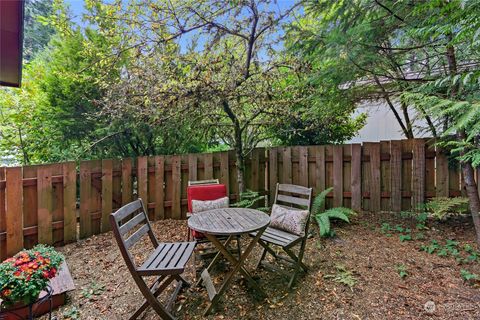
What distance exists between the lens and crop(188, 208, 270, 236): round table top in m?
2.33

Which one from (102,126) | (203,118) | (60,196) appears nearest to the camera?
(60,196)

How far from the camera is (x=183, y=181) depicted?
4449 mm

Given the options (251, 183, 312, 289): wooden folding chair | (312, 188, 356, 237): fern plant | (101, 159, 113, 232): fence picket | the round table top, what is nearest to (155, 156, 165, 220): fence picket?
(101, 159, 113, 232): fence picket

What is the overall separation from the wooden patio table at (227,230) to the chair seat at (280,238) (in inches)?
9.4

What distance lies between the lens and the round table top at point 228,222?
2.33 metres

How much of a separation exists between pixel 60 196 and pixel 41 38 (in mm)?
15191

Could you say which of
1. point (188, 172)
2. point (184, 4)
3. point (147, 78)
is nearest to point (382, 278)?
point (188, 172)

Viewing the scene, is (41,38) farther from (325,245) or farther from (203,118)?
(325,245)

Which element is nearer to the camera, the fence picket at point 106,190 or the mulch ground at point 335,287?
the mulch ground at point 335,287

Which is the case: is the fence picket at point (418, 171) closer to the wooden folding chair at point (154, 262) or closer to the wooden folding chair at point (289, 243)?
the wooden folding chair at point (289, 243)

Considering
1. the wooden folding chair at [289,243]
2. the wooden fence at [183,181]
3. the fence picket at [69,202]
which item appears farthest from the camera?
the fence picket at [69,202]

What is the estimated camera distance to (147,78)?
363 cm

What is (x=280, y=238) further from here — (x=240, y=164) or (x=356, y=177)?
(x=356, y=177)

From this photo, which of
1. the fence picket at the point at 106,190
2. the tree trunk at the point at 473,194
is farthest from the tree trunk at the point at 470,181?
the fence picket at the point at 106,190
